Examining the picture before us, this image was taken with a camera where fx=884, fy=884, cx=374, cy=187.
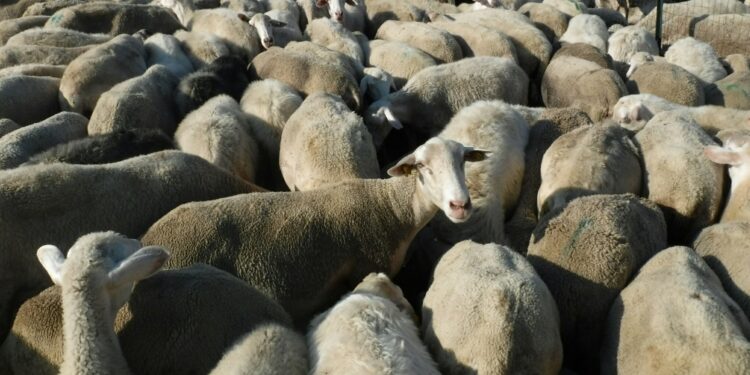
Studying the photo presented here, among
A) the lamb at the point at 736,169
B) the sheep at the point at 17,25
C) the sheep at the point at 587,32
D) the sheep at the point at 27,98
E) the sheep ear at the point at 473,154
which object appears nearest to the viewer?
the sheep ear at the point at 473,154

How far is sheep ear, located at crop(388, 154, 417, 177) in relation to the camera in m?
5.39

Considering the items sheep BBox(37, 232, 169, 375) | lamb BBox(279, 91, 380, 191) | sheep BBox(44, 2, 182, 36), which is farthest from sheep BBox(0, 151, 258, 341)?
sheep BBox(44, 2, 182, 36)

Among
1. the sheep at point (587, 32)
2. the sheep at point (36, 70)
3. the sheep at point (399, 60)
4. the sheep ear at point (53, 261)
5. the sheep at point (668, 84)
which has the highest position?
the sheep ear at point (53, 261)

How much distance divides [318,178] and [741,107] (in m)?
4.38

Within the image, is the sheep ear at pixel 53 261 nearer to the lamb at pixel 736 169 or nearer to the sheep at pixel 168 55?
the lamb at pixel 736 169

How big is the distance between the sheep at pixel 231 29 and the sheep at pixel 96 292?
563 cm

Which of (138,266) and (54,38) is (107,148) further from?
(54,38)

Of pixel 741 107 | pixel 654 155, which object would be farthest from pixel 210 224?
pixel 741 107

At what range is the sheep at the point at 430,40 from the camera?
9.27 meters

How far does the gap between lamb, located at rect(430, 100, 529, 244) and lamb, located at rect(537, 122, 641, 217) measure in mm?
245

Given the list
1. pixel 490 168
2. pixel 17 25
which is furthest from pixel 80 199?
pixel 17 25

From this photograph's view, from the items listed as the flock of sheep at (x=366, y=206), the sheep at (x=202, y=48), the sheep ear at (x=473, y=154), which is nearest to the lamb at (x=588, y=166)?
the flock of sheep at (x=366, y=206)

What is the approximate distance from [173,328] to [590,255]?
229 centimetres

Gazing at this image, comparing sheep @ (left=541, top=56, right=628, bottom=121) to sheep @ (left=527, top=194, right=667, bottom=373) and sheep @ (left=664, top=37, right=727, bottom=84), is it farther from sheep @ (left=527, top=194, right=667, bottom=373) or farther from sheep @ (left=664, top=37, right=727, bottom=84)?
sheep @ (left=527, top=194, right=667, bottom=373)
